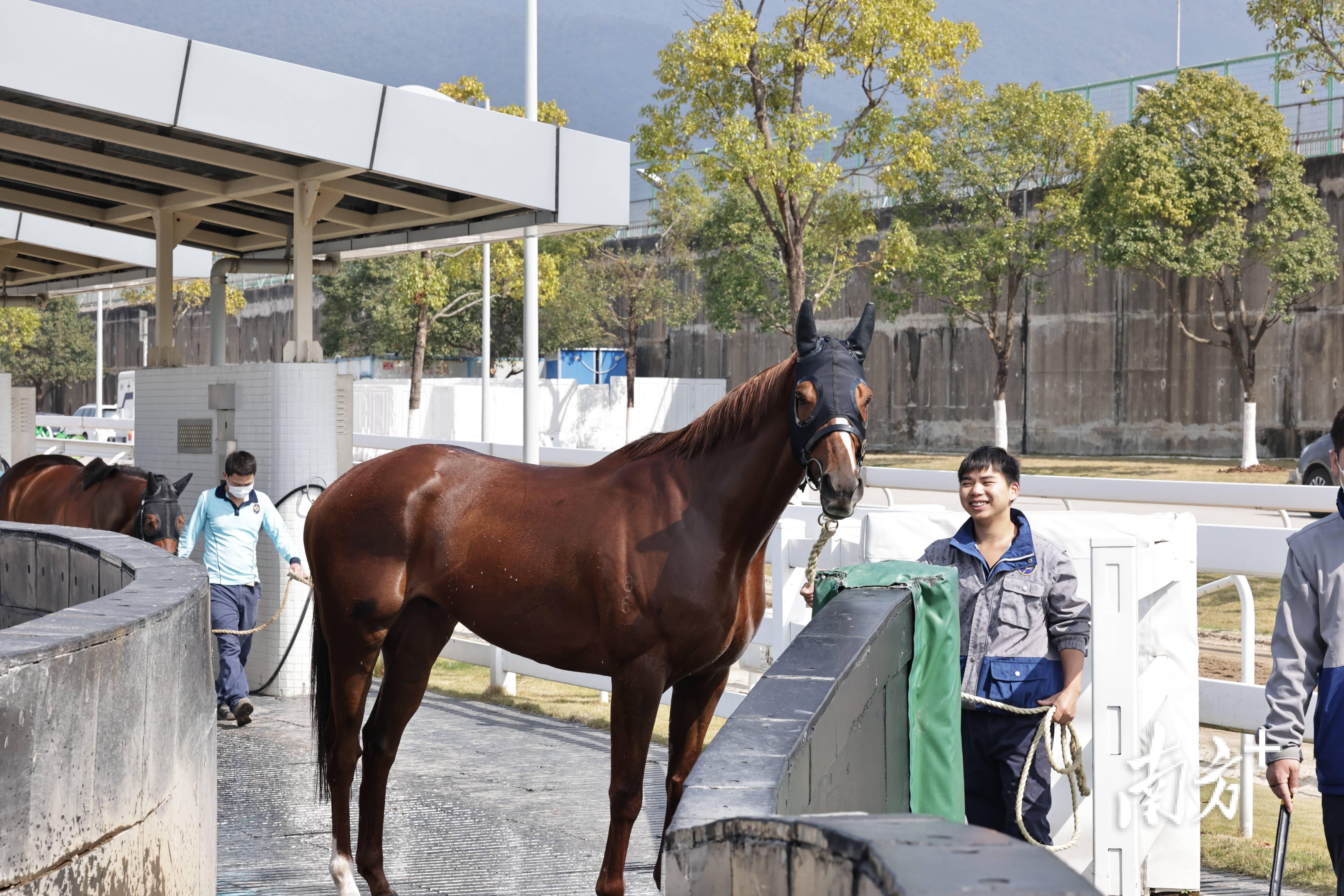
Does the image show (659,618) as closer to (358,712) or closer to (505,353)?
(358,712)

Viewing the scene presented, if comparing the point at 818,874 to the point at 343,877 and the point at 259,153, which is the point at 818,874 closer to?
the point at 343,877

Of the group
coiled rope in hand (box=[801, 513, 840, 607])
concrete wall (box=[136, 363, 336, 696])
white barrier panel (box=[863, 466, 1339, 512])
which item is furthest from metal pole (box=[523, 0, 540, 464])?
coiled rope in hand (box=[801, 513, 840, 607])

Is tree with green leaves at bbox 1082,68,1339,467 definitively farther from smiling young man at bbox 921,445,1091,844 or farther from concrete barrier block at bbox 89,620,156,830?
concrete barrier block at bbox 89,620,156,830

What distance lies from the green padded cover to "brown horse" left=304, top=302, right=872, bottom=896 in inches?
16.8

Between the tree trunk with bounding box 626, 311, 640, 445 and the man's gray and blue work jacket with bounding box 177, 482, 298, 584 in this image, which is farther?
the tree trunk with bounding box 626, 311, 640, 445

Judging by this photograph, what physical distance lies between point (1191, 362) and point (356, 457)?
19.2 m

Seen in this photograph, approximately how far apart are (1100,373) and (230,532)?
27687mm

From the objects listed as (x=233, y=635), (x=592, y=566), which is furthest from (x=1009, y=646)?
(x=233, y=635)

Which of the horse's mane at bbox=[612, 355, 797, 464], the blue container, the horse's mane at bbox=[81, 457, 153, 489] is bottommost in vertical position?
the horse's mane at bbox=[81, 457, 153, 489]

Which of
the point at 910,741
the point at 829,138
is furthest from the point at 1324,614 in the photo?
the point at 829,138

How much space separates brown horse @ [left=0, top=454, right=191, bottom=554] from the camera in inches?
304

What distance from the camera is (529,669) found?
8469 millimetres

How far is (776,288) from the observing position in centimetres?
3728

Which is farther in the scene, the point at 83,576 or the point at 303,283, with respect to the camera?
the point at 303,283
